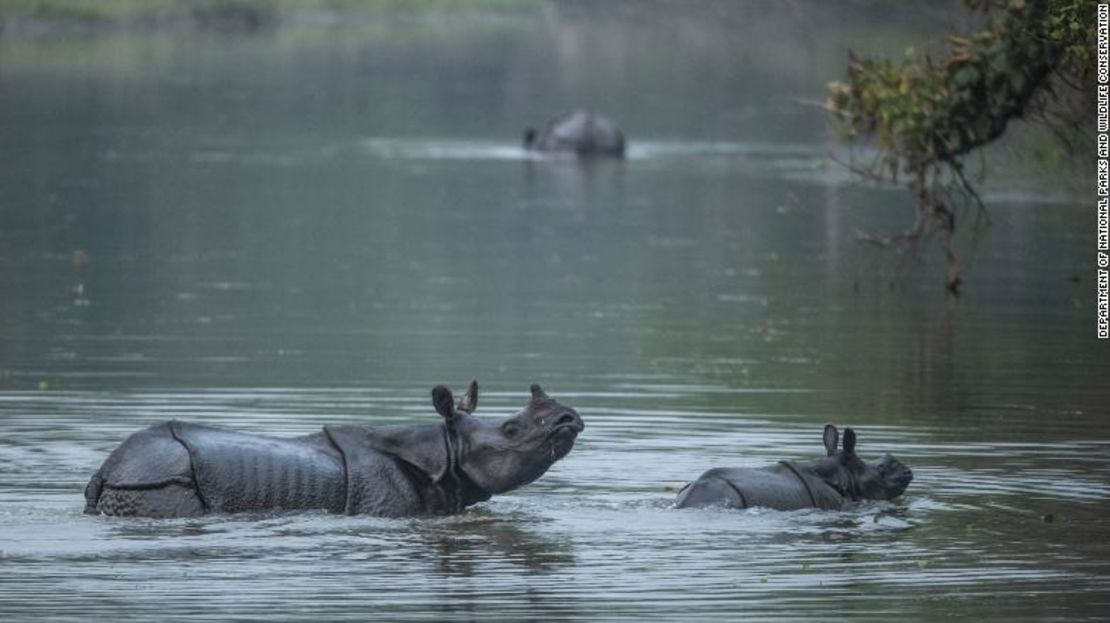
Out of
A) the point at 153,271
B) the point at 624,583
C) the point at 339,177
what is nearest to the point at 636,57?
the point at 339,177

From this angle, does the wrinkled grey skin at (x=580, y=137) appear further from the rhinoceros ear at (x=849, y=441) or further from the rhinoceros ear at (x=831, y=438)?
the rhinoceros ear at (x=849, y=441)

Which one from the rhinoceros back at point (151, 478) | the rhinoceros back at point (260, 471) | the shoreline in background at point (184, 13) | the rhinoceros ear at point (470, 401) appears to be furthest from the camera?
the shoreline in background at point (184, 13)

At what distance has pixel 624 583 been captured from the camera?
1374 centimetres

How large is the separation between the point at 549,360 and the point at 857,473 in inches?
267

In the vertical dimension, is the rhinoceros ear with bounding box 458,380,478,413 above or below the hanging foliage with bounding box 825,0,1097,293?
below

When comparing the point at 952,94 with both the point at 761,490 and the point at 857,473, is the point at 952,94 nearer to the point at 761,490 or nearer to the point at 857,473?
the point at 857,473

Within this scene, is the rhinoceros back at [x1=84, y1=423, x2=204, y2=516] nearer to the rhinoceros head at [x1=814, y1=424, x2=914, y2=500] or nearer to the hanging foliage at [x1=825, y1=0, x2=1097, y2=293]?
the rhinoceros head at [x1=814, y1=424, x2=914, y2=500]

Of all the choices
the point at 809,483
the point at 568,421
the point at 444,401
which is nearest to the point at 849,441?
the point at 809,483

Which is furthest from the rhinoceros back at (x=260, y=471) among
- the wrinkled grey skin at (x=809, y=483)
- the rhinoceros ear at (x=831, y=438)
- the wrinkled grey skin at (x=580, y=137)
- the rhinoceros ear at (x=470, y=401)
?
the wrinkled grey skin at (x=580, y=137)

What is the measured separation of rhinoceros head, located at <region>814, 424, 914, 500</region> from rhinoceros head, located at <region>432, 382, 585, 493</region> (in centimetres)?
202

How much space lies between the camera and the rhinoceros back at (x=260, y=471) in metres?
14.9

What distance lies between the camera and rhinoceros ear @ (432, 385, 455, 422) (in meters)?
15.1

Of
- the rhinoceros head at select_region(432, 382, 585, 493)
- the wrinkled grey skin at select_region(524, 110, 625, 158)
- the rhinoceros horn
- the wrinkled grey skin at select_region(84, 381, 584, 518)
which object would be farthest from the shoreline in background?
the rhinoceros head at select_region(432, 382, 585, 493)

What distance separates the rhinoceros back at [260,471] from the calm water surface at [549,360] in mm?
179
